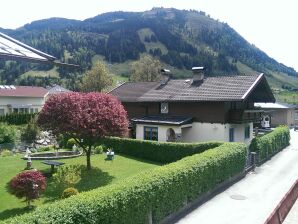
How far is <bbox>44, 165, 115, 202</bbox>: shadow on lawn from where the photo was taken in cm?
2077

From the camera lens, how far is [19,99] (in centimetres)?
6638

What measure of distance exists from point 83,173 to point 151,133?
15.3m

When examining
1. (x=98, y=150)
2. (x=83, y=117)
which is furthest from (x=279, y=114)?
(x=83, y=117)

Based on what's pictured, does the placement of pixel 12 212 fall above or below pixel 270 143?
below

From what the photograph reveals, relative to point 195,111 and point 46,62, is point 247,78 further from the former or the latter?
point 46,62

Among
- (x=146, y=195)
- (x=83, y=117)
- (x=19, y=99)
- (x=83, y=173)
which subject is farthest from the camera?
(x=19, y=99)

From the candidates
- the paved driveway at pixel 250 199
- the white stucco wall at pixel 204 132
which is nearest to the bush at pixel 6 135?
the white stucco wall at pixel 204 132

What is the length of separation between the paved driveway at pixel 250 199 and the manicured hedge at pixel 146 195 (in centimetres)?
101

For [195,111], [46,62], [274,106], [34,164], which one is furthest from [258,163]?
[274,106]

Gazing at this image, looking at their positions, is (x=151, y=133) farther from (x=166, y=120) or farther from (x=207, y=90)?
(x=207, y=90)

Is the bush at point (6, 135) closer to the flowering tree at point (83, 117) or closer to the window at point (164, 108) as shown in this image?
the flowering tree at point (83, 117)

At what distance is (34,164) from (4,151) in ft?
26.6

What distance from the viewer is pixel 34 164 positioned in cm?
2848

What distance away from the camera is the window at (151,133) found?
1558 inches
